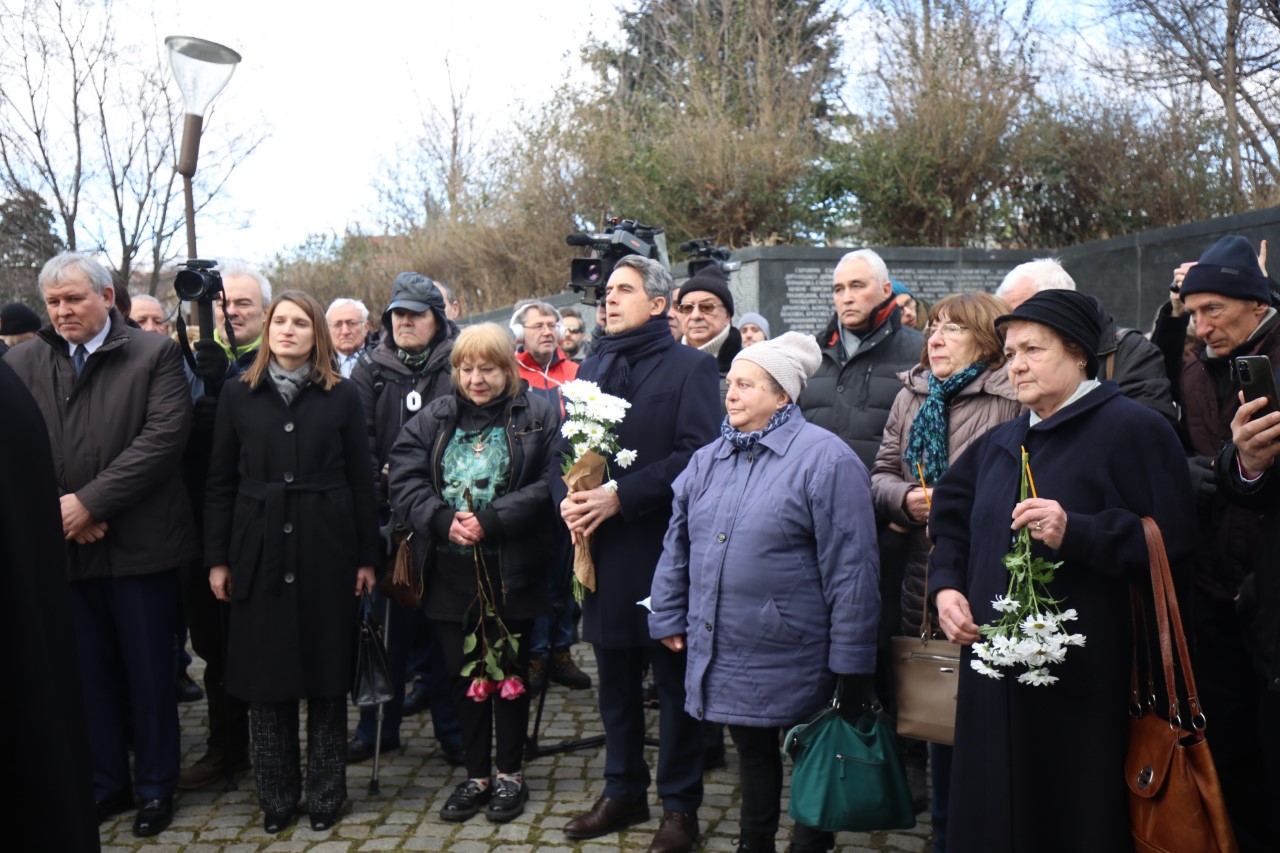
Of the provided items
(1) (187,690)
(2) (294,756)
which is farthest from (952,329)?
(1) (187,690)

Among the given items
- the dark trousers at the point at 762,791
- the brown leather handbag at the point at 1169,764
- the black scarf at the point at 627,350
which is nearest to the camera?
the brown leather handbag at the point at 1169,764

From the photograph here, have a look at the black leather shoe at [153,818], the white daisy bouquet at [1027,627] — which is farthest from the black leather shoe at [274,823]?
the white daisy bouquet at [1027,627]

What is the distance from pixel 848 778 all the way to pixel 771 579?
0.69 meters

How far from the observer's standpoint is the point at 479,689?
192 inches

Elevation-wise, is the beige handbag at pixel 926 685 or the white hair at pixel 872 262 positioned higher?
the white hair at pixel 872 262

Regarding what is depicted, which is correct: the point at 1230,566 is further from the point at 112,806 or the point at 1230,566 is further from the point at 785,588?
the point at 112,806

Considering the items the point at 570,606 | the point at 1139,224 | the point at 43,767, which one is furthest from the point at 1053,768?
the point at 1139,224

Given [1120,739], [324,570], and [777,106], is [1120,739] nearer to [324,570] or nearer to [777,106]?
[324,570]

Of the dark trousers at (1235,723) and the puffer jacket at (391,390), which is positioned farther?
the puffer jacket at (391,390)

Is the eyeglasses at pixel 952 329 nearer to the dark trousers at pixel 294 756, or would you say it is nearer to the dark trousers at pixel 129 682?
the dark trousers at pixel 294 756

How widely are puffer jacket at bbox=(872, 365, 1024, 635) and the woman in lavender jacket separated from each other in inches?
13.7

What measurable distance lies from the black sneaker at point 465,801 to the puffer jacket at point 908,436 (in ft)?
6.43

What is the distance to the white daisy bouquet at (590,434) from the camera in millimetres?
4469

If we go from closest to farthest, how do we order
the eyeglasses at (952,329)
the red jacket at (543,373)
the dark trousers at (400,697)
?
the eyeglasses at (952,329)
the dark trousers at (400,697)
the red jacket at (543,373)
